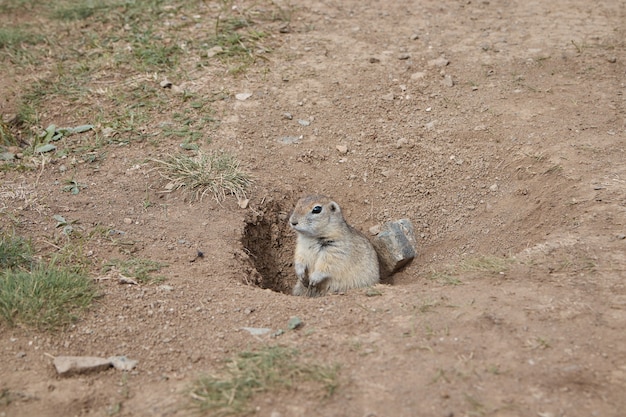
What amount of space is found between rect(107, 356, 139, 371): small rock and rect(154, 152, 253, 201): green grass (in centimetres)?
210

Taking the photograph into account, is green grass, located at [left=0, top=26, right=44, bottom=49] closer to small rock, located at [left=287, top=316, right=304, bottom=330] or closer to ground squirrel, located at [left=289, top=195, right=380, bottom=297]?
ground squirrel, located at [left=289, top=195, right=380, bottom=297]

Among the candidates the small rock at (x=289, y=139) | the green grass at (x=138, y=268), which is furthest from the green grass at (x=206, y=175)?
the green grass at (x=138, y=268)

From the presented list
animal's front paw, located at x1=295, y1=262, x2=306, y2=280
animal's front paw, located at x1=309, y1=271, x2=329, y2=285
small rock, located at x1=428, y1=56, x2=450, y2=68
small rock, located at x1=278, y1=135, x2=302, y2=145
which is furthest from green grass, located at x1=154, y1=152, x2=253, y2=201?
small rock, located at x1=428, y1=56, x2=450, y2=68

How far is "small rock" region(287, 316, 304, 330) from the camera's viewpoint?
14.8ft

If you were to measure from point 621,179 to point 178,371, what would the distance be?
360cm

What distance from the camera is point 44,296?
4.65 meters

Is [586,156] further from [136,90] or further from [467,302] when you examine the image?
[136,90]

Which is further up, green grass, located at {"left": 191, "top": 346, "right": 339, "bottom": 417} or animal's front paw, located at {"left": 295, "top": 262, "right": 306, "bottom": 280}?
green grass, located at {"left": 191, "top": 346, "right": 339, "bottom": 417}

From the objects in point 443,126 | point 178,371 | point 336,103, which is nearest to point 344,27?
point 336,103

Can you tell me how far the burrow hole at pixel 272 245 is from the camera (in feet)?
20.6

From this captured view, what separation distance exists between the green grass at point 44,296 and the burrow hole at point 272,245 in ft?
5.17

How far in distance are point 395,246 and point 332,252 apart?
52cm

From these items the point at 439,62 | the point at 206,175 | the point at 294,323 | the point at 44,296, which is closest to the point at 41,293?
the point at 44,296

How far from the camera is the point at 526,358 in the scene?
4.05 m
